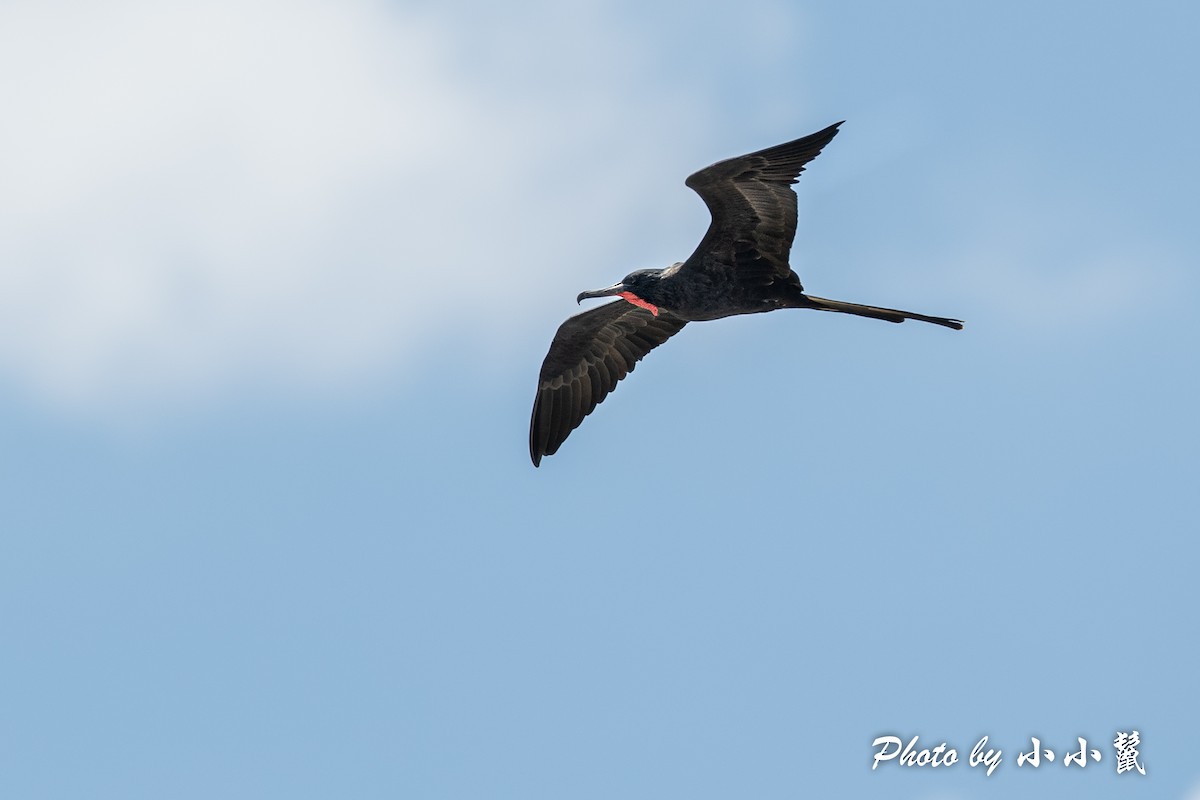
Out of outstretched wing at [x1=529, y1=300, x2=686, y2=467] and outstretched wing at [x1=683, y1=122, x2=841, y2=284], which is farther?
outstretched wing at [x1=529, y1=300, x2=686, y2=467]

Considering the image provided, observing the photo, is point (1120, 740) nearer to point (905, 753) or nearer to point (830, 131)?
point (905, 753)

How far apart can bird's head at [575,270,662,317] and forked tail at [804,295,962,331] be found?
3.65 ft

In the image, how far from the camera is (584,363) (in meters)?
14.1

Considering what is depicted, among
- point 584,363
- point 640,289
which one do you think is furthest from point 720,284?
point 584,363

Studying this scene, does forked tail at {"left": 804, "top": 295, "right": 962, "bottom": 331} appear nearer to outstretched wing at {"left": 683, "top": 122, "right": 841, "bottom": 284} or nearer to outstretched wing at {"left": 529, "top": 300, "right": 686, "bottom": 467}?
outstretched wing at {"left": 683, "top": 122, "right": 841, "bottom": 284}

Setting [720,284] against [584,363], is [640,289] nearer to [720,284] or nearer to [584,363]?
[720,284]

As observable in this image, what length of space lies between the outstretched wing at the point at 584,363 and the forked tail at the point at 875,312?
6.92ft

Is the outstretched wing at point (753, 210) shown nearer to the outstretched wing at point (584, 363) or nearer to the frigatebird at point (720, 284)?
the frigatebird at point (720, 284)

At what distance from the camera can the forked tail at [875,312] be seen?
1146cm

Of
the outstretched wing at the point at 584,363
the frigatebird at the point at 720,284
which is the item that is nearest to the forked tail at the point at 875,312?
the frigatebird at the point at 720,284

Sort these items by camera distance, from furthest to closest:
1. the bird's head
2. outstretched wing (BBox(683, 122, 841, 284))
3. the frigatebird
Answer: the bird's head
the frigatebird
outstretched wing (BBox(683, 122, 841, 284))

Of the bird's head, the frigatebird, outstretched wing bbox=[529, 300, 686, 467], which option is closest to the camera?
the frigatebird

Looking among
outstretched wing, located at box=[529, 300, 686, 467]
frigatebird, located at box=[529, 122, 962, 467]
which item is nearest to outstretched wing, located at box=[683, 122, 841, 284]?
frigatebird, located at box=[529, 122, 962, 467]

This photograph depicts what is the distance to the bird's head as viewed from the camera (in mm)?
12383
